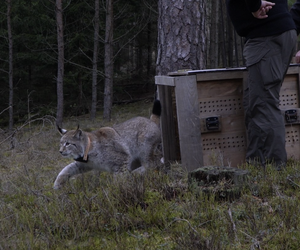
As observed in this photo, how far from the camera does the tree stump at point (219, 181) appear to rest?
14.8 ft

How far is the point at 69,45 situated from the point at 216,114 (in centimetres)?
1692

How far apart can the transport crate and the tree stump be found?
1.10 metres

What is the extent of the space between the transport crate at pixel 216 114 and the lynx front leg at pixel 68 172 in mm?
1709

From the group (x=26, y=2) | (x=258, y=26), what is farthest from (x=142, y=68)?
(x=258, y=26)

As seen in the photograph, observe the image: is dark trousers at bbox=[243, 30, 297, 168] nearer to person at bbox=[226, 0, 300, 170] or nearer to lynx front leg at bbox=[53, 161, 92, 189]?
person at bbox=[226, 0, 300, 170]

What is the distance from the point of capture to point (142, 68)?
29438 mm

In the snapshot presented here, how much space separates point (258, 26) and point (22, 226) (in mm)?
3574

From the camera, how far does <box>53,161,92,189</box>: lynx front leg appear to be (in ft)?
20.0

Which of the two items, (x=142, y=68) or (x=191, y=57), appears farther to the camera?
(x=142, y=68)

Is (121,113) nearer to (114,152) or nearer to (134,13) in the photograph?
(134,13)

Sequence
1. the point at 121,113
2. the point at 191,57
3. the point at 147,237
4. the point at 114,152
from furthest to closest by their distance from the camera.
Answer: the point at 121,113
the point at 191,57
the point at 114,152
the point at 147,237

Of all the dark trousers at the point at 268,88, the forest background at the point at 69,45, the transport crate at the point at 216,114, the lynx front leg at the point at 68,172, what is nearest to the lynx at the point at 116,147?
the lynx front leg at the point at 68,172

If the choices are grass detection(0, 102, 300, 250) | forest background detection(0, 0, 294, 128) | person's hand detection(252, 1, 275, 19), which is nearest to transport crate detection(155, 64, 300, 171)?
grass detection(0, 102, 300, 250)

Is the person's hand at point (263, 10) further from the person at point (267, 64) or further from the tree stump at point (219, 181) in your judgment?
the tree stump at point (219, 181)
